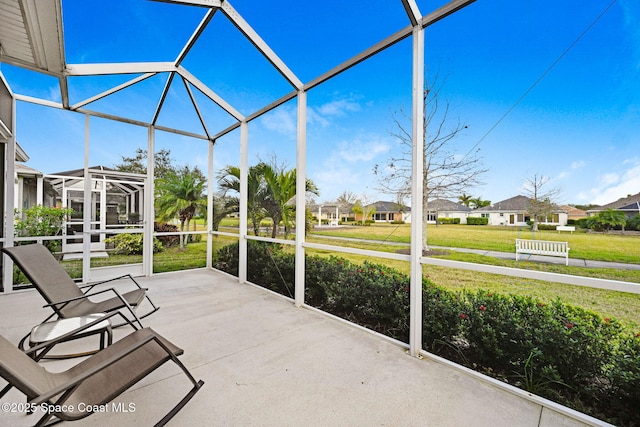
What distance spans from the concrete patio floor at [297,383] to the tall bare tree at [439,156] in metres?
1.28

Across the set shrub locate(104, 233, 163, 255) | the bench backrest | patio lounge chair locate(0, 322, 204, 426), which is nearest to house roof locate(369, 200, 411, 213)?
the bench backrest

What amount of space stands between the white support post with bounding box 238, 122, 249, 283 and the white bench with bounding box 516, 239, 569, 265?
15.5ft

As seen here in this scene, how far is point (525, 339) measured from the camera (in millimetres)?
2365

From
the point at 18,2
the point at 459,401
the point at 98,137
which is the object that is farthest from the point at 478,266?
the point at 98,137

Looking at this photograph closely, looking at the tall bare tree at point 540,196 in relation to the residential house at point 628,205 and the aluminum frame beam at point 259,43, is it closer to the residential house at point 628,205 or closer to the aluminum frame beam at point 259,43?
the residential house at point 628,205

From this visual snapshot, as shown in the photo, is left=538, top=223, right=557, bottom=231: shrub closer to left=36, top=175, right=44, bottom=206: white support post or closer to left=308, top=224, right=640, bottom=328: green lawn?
left=308, top=224, right=640, bottom=328: green lawn

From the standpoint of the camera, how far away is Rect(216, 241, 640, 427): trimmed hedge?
2.00 metres

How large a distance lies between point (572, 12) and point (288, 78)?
328 centimetres

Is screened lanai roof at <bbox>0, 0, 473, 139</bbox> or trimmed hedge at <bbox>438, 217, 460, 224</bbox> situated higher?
screened lanai roof at <bbox>0, 0, 473, 139</bbox>

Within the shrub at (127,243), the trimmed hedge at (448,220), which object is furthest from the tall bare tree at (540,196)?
the shrub at (127,243)

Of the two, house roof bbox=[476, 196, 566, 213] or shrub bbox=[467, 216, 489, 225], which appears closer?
house roof bbox=[476, 196, 566, 213]

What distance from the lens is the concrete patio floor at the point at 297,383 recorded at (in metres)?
1.95

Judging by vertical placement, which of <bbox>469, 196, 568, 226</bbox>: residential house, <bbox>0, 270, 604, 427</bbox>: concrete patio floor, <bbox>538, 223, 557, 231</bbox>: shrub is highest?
<bbox>469, 196, 568, 226</bbox>: residential house

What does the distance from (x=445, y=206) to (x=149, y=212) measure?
20.7 feet
